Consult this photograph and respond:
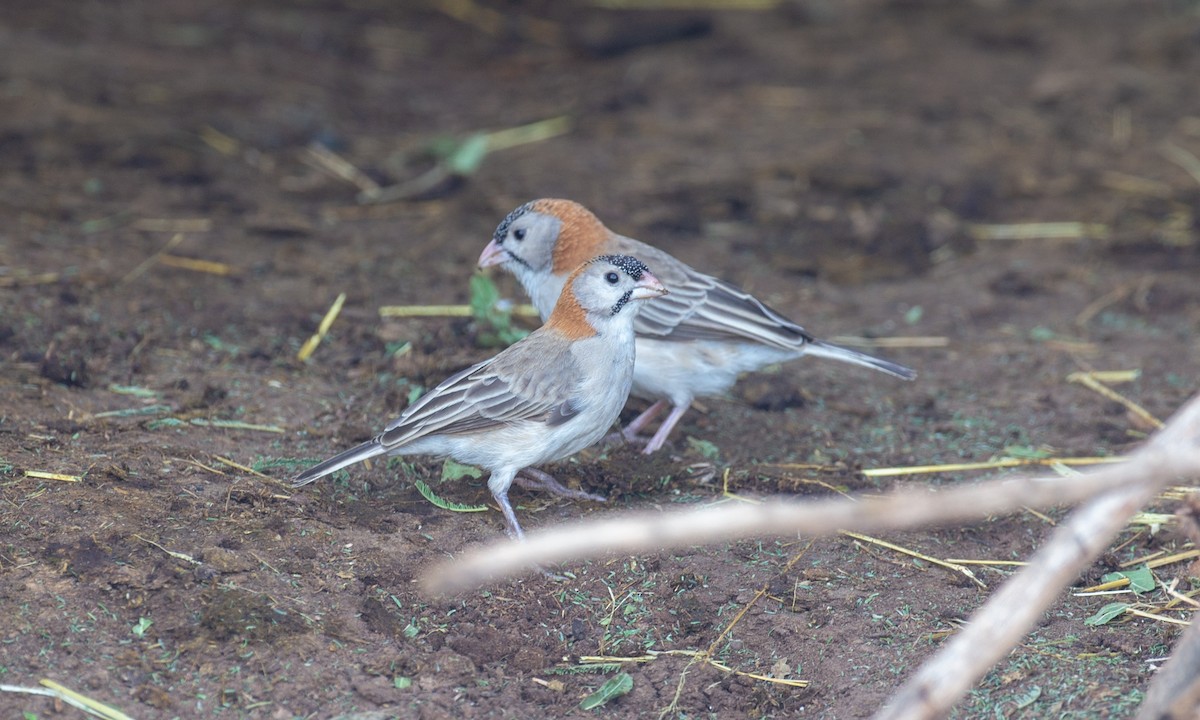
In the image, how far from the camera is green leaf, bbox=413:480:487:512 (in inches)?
220

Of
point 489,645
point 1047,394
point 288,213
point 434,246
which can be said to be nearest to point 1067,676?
point 489,645

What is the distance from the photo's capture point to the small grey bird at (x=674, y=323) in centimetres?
670

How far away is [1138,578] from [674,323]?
264 centimetres

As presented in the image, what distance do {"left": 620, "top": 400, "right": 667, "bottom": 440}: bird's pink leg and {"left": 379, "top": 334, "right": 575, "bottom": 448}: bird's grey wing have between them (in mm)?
1216

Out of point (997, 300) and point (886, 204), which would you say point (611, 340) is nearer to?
point (997, 300)

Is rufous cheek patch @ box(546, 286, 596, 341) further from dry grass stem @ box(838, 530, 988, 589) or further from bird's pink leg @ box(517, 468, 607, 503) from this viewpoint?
Result: dry grass stem @ box(838, 530, 988, 589)

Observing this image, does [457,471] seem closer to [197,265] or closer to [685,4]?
[197,265]

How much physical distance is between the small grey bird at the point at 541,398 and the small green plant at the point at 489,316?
1239mm

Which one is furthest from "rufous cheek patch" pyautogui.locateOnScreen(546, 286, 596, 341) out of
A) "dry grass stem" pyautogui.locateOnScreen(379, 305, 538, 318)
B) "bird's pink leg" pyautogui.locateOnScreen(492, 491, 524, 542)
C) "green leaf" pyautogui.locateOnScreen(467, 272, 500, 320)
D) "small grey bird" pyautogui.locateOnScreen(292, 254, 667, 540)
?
"dry grass stem" pyautogui.locateOnScreen(379, 305, 538, 318)

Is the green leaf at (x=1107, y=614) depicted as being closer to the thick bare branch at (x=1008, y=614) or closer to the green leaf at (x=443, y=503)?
the thick bare branch at (x=1008, y=614)

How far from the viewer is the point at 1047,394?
7230mm

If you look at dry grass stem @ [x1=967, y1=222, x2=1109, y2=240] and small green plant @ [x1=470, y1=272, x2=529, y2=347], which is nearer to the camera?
small green plant @ [x1=470, y1=272, x2=529, y2=347]

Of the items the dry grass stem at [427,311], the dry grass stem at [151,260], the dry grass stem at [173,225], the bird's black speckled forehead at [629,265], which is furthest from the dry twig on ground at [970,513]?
the dry grass stem at [173,225]

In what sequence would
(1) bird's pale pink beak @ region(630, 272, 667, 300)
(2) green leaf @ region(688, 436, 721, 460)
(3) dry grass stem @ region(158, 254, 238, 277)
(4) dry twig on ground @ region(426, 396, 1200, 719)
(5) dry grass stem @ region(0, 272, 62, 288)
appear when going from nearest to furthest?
(4) dry twig on ground @ region(426, 396, 1200, 719), (1) bird's pale pink beak @ region(630, 272, 667, 300), (2) green leaf @ region(688, 436, 721, 460), (5) dry grass stem @ region(0, 272, 62, 288), (3) dry grass stem @ region(158, 254, 238, 277)
